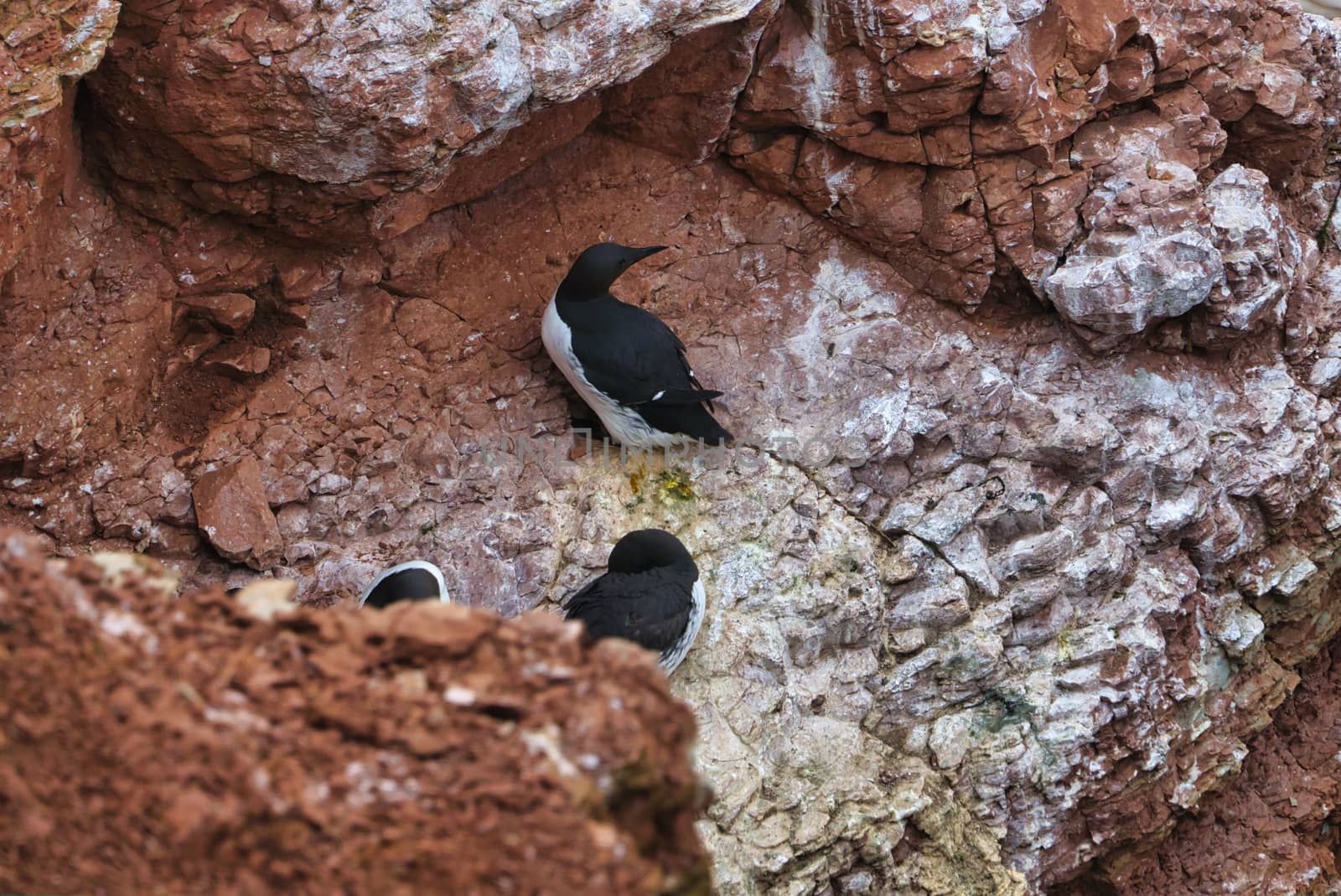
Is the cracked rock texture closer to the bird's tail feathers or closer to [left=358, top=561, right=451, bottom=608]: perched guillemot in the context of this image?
[left=358, top=561, right=451, bottom=608]: perched guillemot

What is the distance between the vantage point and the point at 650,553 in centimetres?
488

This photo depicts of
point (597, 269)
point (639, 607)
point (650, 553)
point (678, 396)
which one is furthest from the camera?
point (597, 269)

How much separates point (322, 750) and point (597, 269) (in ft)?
10.8

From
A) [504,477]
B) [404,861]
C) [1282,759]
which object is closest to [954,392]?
[504,477]

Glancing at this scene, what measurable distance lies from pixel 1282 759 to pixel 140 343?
5.59 m

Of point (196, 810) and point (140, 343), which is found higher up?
point (196, 810)

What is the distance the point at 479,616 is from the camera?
235 cm

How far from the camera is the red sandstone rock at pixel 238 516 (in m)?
4.73

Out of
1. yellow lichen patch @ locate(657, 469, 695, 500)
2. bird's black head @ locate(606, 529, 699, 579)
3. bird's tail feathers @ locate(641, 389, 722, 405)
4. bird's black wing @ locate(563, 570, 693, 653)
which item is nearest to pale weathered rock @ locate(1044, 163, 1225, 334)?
bird's tail feathers @ locate(641, 389, 722, 405)

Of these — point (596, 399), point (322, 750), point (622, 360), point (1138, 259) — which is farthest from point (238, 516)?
point (1138, 259)

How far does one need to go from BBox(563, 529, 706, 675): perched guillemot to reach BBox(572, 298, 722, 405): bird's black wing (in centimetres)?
58

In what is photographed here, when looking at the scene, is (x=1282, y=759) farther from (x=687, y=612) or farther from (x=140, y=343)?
(x=140, y=343)

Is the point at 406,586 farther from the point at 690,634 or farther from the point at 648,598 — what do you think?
the point at 690,634

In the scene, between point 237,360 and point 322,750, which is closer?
point 322,750
